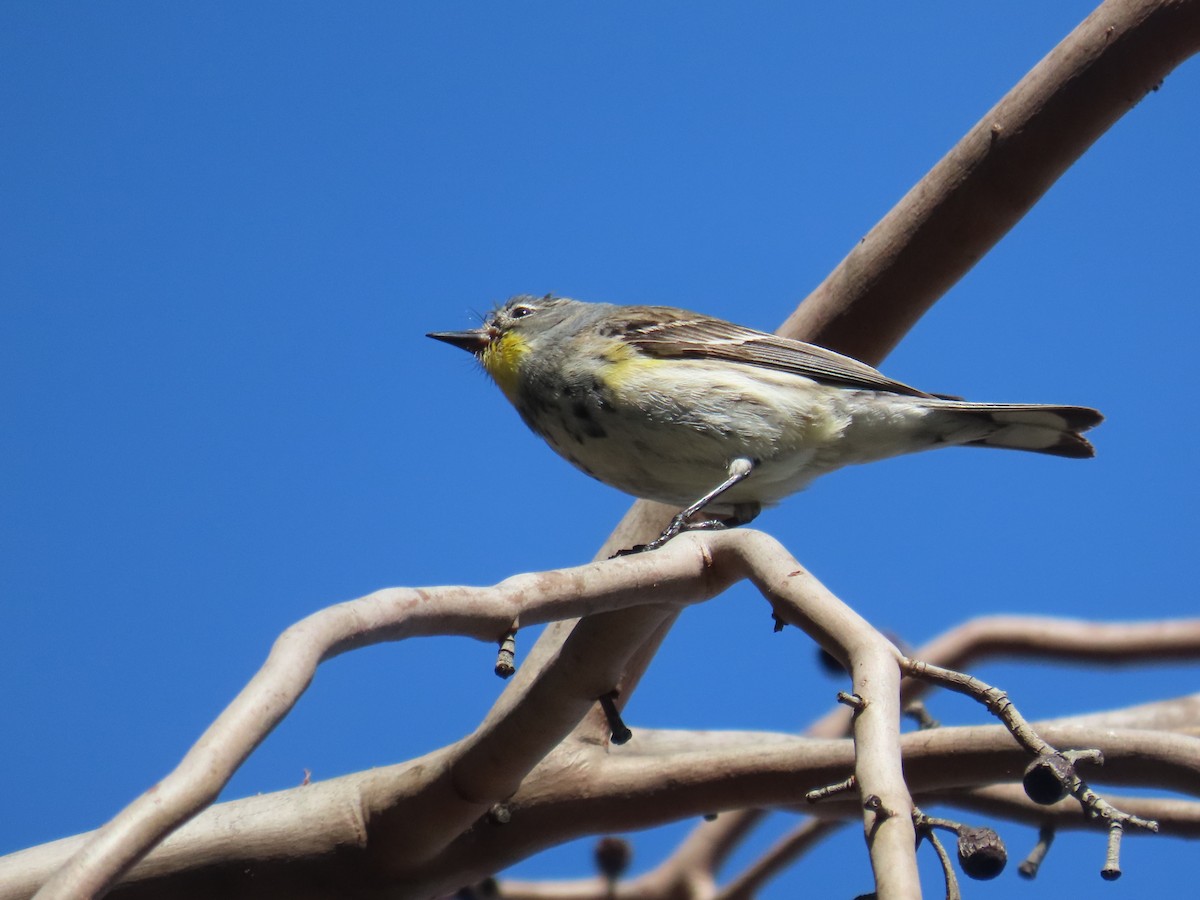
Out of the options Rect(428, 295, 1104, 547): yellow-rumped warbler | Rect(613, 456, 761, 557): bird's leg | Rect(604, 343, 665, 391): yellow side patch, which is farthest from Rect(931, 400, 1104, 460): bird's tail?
Rect(604, 343, 665, 391): yellow side patch

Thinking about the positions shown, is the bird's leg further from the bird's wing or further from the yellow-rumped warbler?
the bird's wing

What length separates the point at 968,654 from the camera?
6.17m

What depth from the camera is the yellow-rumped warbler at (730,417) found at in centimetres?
504

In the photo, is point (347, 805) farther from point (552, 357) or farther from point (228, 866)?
point (552, 357)

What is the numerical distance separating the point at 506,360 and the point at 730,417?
125cm

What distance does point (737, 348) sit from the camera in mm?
5512

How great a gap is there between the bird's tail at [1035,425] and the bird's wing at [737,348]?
28cm

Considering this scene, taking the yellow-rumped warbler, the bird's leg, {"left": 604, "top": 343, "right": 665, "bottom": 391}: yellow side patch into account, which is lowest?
the bird's leg

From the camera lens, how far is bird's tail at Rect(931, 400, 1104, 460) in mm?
5195

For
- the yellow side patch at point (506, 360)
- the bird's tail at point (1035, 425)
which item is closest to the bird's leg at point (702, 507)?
the bird's tail at point (1035, 425)

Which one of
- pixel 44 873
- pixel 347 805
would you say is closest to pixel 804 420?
pixel 347 805

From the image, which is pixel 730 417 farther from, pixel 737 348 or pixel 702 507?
pixel 737 348

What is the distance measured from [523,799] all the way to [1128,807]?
2.12 meters

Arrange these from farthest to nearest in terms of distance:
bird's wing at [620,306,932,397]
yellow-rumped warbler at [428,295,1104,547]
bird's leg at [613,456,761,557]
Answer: bird's wing at [620,306,932,397] < yellow-rumped warbler at [428,295,1104,547] < bird's leg at [613,456,761,557]
